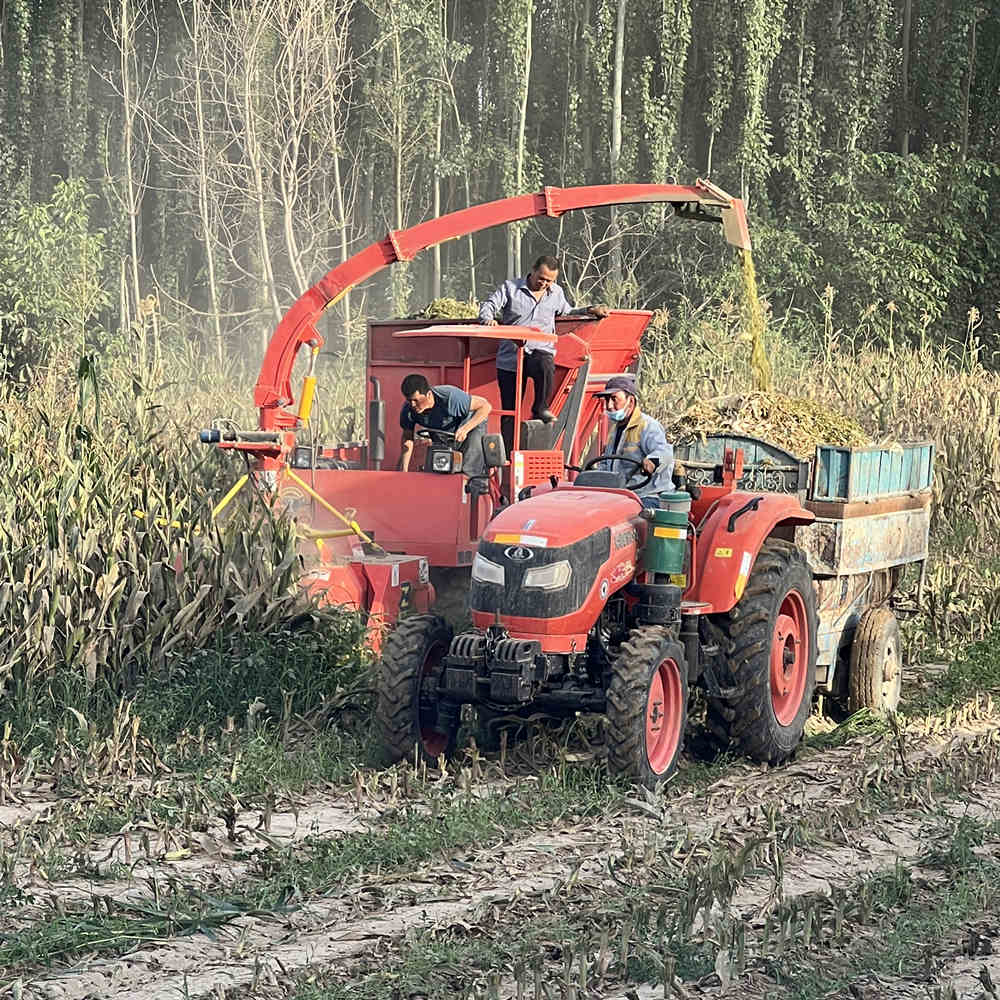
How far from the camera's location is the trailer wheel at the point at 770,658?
7.55 metres

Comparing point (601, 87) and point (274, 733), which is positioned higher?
point (601, 87)

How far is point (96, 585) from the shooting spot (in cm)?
802

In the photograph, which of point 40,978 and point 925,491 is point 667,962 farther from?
point 925,491

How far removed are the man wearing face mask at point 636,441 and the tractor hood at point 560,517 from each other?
241 mm

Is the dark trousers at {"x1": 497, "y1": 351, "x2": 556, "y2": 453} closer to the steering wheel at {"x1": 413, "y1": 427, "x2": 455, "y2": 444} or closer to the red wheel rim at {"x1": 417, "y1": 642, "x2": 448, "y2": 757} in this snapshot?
the steering wheel at {"x1": 413, "y1": 427, "x2": 455, "y2": 444}

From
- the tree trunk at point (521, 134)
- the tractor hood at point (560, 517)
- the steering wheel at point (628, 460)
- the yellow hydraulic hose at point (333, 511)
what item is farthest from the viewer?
the tree trunk at point (521, 134)

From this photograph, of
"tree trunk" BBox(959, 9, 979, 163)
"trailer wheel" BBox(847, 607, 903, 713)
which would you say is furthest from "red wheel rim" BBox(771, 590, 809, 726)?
"tree trunk" BBox(959, 9, 979, 163)

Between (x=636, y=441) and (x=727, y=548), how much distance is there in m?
0.68

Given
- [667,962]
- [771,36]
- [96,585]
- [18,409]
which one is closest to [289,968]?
[667,962]

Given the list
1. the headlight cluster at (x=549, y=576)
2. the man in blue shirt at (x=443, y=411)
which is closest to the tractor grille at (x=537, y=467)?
the man in blue shirt at (x=443, y=411)

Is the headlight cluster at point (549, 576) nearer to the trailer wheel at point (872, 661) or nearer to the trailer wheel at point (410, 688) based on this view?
the trailer wheel at point (410, 688)

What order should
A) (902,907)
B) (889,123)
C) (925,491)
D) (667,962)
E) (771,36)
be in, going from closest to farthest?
1. (667,962)
2. (902,907)
3. (925,491)
4. (771,36)
5. (889,123)

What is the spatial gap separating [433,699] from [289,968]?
2.49 meters

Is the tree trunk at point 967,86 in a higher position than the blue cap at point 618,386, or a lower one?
higher
